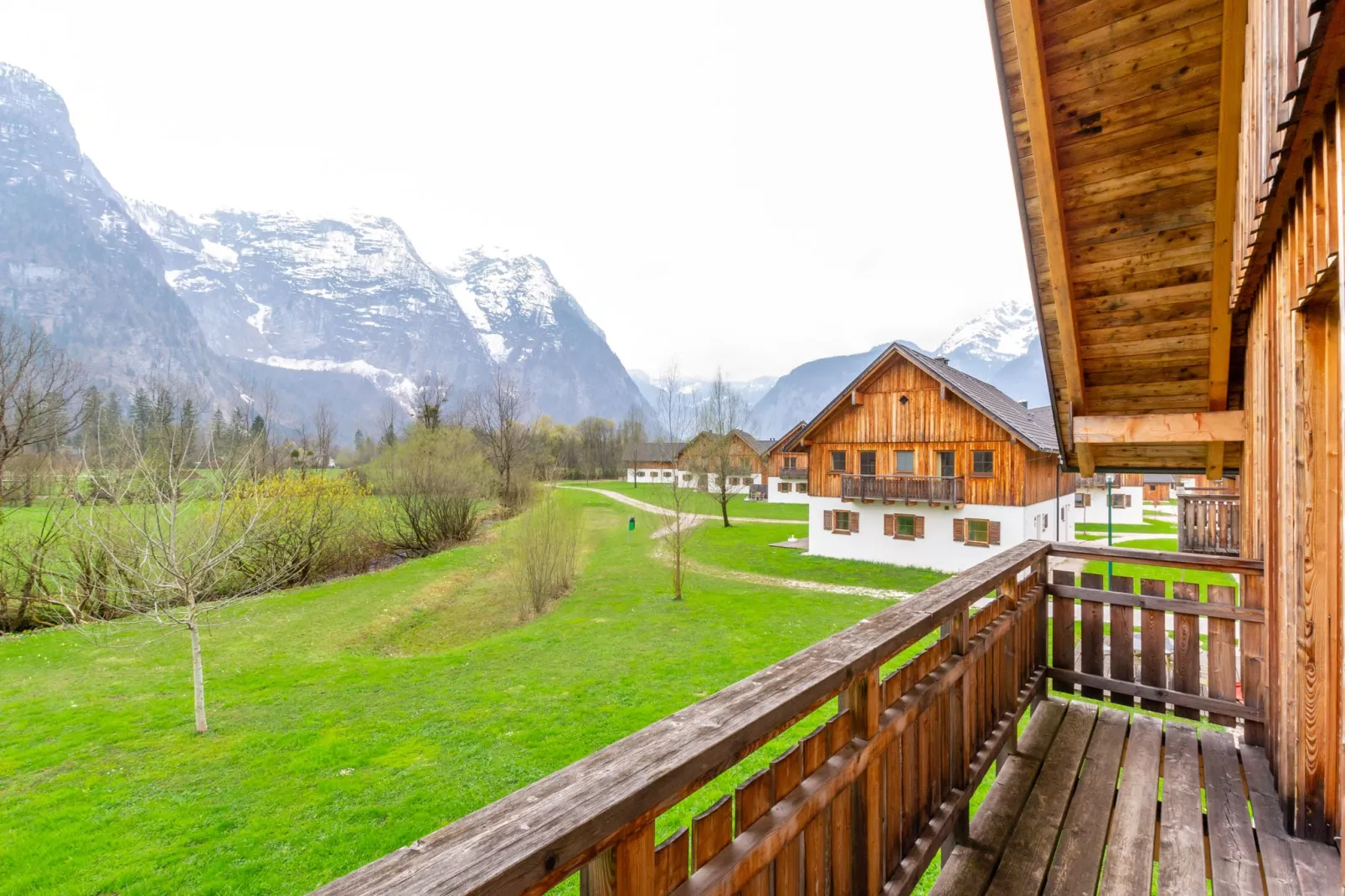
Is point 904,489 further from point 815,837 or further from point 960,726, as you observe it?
point 815,837

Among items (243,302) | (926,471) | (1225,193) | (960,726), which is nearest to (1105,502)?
(926,471)

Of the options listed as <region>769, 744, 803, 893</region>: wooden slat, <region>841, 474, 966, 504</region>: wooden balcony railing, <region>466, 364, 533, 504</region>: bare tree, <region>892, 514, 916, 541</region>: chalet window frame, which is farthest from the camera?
<region>466, 364, 533, 504</region>: bare tree

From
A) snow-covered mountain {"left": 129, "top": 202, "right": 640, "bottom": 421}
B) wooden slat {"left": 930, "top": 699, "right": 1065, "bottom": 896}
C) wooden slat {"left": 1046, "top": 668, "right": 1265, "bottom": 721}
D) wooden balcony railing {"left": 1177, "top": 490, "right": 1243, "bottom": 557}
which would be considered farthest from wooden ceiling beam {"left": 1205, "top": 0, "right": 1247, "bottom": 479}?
snow-covered mountain {"left": 129, "top": 202, "right": 640, "bottom": 421}

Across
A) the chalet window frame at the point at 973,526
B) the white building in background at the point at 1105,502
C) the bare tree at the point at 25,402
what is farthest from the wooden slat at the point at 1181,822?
the white building in background at the point at 1105,502

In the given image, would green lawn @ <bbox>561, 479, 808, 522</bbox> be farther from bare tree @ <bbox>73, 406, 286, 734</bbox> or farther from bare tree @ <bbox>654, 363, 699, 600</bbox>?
bare tree @ <bbox>73, 406, 286, 734</bbox>

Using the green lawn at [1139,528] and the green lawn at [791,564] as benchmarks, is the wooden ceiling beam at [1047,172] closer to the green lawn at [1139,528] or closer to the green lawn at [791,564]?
the green lawn at [791,564]

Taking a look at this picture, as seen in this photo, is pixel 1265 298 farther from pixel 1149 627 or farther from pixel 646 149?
pixel 646 149

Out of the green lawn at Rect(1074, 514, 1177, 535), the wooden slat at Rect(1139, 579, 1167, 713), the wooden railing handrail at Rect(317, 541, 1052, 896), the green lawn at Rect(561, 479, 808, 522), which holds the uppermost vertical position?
the wooden railing handrail at Rect(317, 541, 1052, 896)

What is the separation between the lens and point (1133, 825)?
8.07ft

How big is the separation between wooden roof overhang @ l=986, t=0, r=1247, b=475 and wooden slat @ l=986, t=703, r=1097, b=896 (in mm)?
3001

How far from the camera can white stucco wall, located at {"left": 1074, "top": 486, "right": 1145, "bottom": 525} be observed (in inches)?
1059

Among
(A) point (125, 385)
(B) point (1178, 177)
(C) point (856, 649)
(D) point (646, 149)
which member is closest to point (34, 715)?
(C) point (856, 649)

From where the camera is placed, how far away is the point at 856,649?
1665 millimetres

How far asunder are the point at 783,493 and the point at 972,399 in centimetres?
2510
